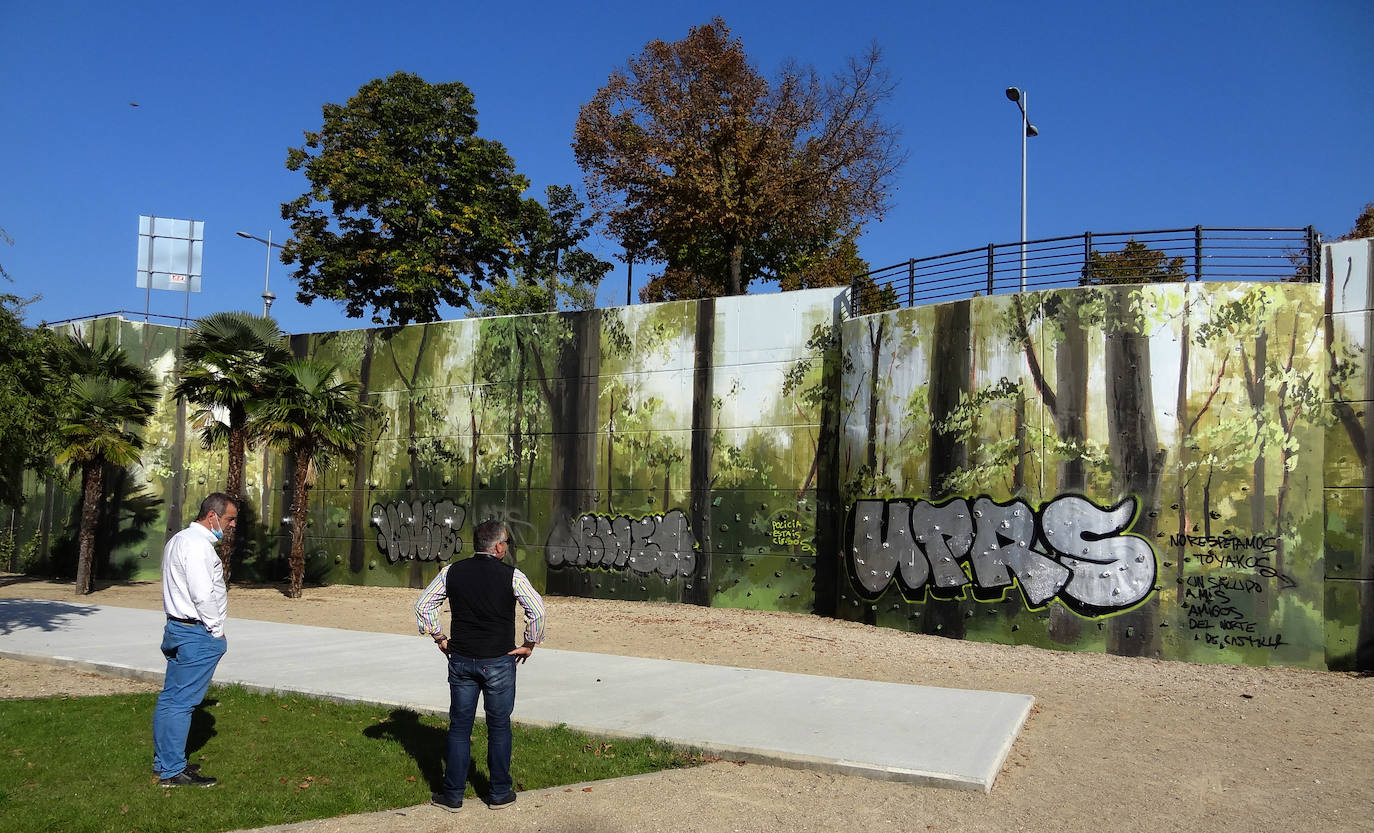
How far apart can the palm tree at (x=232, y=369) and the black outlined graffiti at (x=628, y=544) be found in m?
7.58

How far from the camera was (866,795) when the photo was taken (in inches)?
279

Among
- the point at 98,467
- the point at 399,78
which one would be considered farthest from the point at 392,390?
the point at 399,78

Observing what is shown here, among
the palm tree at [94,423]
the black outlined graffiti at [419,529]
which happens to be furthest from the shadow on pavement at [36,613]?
the black outlined graffiti at [419,529]

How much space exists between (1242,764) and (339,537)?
2182cm

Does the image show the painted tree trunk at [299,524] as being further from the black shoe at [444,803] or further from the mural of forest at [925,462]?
the black shoe at [444,803]

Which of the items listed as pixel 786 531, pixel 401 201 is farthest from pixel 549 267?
pixel 786 531

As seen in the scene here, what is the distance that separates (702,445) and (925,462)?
533 centimetres

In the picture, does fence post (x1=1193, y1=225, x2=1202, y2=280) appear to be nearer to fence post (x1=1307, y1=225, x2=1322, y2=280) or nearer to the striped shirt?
fence post (x1=1307, y1=225, x2=1322, y2=280)

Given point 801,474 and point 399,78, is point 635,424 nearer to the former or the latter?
point 801,474

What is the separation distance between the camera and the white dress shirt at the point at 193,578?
6.96m

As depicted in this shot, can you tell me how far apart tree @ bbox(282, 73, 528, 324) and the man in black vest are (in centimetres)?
2802

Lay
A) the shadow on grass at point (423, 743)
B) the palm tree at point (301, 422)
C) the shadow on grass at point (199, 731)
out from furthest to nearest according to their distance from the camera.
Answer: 1. the palm tree at point (301, 422)
2. the shadow on grass at point (199, 731)
3. the shadow on grass at point (423, 743)

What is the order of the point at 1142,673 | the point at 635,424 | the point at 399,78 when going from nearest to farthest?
the point at 1142,673, the point at 635,424, the point at 399,78

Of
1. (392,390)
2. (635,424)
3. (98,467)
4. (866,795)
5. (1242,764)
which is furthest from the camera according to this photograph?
(392,390)
